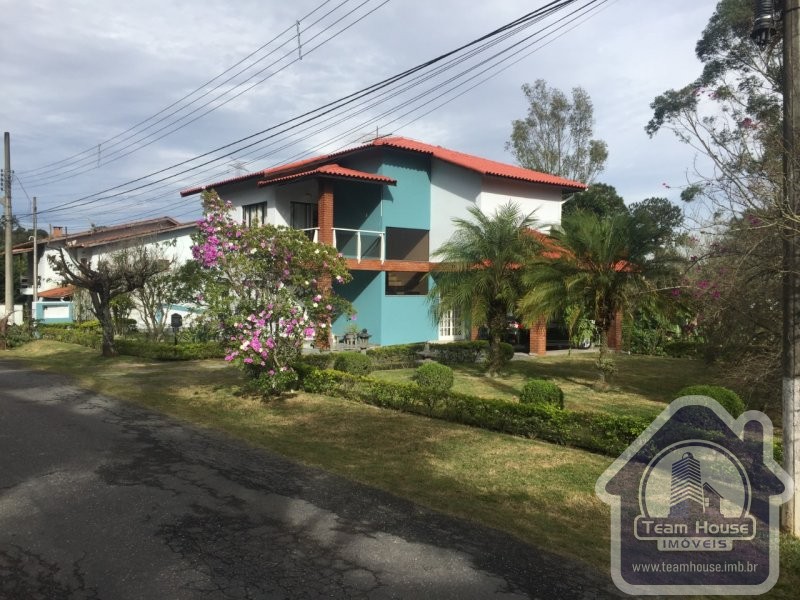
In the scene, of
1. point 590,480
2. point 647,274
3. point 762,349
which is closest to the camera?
point 590,480

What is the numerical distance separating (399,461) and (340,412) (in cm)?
339

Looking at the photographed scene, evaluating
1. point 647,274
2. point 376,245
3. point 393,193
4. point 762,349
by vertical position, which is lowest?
point 762,349

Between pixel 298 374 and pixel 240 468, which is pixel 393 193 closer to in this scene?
pixel 298 374

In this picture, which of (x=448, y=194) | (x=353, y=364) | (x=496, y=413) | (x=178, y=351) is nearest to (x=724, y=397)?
(x=496, y=413)

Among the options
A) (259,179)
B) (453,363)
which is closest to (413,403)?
(453,363)

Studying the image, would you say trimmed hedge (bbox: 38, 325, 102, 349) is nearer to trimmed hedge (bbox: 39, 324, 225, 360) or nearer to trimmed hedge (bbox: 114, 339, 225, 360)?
trimmed hedge (bbox: 39, 324, 225, 360)

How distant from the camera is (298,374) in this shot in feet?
45.0

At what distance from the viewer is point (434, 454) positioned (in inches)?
334

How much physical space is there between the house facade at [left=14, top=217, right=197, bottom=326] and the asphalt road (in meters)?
19.8

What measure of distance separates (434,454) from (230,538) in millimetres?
3714

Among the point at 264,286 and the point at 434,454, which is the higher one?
the point at 264,286

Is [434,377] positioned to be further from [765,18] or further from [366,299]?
[366,299]

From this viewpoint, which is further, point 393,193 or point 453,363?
point 393,193

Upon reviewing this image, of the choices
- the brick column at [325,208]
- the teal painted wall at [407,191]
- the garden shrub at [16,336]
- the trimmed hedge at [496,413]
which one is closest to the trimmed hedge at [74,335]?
the garden shrub at [16,336]
